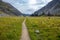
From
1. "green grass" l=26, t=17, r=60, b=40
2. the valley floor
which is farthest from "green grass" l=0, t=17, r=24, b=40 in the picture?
"green grass" l=26, t=17, r=60, b=40

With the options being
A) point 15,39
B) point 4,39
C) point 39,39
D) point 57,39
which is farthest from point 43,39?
point 4,39

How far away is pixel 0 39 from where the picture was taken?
2484 cm

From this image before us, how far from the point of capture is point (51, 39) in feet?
83.4

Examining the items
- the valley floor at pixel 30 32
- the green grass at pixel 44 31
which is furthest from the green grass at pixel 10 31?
the green grass at pixel 44 31

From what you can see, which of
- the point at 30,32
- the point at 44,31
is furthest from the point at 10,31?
the point at 44,31

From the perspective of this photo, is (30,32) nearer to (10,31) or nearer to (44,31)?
(44,31)

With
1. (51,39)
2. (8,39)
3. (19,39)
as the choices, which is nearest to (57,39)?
(51,39)

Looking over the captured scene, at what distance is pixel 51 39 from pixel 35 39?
2509 mm

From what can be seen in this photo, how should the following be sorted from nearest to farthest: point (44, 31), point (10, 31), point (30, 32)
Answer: point (30, 32)
point (10, 31)
point (44, 31)

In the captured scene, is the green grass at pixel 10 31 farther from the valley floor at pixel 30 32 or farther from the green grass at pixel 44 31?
the green grass at pixel 44 31

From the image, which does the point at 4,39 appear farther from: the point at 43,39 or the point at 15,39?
the point at 43,39

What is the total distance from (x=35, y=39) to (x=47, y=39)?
1.90 meters

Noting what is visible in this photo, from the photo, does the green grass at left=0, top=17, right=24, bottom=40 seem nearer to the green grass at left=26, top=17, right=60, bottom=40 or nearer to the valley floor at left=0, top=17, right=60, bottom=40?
the valley floor at left=0, top=17, right=60, bottom=40

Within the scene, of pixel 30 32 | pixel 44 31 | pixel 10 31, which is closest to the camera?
pixel 30 32
